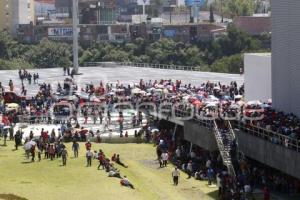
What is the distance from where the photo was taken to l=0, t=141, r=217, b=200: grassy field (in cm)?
3178

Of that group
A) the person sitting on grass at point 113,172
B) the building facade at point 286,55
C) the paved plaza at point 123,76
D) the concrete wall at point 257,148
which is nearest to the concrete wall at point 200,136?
the concrete wall at point 257,148

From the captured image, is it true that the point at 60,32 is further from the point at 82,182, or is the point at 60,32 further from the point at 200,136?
the point at 82,182

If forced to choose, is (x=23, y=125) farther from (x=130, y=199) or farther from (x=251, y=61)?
(x=130, y=199)

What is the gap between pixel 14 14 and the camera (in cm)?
14888

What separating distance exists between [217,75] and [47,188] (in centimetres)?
4392

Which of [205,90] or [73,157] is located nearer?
[73,157]

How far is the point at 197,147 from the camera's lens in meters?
41.8

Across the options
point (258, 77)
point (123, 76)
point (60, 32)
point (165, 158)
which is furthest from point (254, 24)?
point (165, 158)

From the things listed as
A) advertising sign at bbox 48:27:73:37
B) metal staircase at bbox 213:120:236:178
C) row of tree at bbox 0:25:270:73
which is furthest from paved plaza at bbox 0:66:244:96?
advertising sign at bbox 48:27:73:37

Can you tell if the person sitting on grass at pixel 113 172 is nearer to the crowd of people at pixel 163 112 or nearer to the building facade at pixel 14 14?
the crowd of people at pixel 163 112

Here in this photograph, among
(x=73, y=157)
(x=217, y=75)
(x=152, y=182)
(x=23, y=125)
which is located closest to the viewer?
(x=152, y=182)

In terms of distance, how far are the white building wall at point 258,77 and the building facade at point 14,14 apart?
322 ft

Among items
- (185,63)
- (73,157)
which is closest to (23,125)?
(73,157)

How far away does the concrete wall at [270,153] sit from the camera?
103ft
